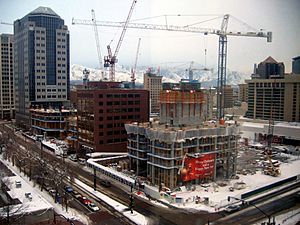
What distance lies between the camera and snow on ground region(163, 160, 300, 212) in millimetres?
6918

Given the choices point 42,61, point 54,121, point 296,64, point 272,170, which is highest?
point 42,61

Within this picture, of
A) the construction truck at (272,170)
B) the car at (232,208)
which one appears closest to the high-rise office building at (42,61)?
the construction truck at (272,170)

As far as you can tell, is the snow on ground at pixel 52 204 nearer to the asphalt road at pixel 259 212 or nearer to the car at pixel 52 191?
the car at pixel 52 191

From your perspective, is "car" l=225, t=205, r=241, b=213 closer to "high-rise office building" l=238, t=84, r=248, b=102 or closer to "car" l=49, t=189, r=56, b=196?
"car" l=49, t=189, r=56, b=196

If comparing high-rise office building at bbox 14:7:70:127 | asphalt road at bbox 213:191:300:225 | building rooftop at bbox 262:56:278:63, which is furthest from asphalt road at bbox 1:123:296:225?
high-rise office building at bbox 14:7:70:127

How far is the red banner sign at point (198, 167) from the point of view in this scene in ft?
25.8

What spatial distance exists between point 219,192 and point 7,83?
15.3 meters

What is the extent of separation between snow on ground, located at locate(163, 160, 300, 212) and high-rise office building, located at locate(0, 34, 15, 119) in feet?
47.3

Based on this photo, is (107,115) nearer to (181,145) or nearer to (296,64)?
(181,145)

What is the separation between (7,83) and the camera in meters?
19.3

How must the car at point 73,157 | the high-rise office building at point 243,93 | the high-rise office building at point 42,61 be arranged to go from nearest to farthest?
1. the car at point 73,157
2. the high-rise office building at point 243,93
3. the high-rise office building at point 42,61

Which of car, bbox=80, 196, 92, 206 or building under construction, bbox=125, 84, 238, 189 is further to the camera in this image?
building under construction, bbox=125, 84, 238, 189

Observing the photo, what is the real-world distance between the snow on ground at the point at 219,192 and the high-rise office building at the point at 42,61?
1053 centimetres

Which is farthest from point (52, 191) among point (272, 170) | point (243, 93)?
point (243, 93)
